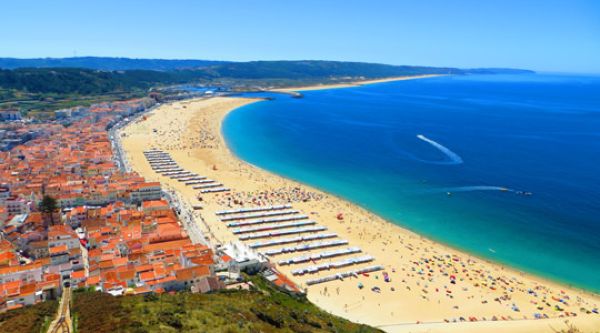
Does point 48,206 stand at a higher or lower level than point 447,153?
higher

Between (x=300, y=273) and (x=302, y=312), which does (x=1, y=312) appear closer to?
(x=302, y=312)

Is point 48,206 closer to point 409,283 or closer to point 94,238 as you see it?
point 94,238

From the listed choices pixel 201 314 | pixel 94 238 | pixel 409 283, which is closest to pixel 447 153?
pixel 409 283

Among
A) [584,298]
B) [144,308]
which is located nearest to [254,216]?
[144,308]

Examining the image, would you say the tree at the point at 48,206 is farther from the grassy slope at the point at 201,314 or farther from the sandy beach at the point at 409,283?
the grassy slope at the point at 201,314

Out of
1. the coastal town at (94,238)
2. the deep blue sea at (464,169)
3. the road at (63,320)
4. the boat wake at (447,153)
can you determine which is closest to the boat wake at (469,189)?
the deep blue sea at (464,169)
